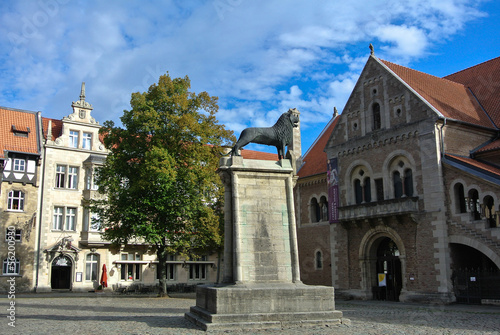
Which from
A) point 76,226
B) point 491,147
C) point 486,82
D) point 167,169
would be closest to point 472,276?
point 491,147

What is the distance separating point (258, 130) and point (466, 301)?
15208 millimetres

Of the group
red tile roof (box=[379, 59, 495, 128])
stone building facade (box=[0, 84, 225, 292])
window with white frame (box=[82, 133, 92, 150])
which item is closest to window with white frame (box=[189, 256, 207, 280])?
stone building facade (box=[0, 84, 225, 292])

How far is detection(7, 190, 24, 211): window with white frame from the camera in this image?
3556cm

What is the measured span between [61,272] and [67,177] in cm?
743

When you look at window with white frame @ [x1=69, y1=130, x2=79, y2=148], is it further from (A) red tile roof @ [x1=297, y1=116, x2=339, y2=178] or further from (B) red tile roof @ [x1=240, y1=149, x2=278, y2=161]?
(A) red tile roof @ [x1=297, y1=116, x2=339, y2=178]

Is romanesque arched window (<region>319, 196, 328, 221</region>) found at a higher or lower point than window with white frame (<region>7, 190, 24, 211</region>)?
lower

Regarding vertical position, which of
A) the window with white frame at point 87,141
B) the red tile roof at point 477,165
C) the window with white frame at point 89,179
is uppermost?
the window with white frame at point 87,141

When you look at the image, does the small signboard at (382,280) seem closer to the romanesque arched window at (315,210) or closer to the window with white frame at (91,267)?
the romanesque arched window at (315,210)

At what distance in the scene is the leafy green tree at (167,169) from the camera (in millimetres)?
27078

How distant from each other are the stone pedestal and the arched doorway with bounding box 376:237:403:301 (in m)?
14.7

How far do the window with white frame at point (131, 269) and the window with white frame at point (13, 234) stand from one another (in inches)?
316

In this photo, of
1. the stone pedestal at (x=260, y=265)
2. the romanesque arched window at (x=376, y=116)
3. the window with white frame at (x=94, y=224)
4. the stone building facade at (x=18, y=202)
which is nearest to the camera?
the stone pedestal at (x=260, y=265)

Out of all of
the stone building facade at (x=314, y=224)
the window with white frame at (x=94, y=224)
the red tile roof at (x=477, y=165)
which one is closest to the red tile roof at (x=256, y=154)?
the stone building facade at (x=314, y=224)

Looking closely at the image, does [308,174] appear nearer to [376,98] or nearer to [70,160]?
[376,98]
